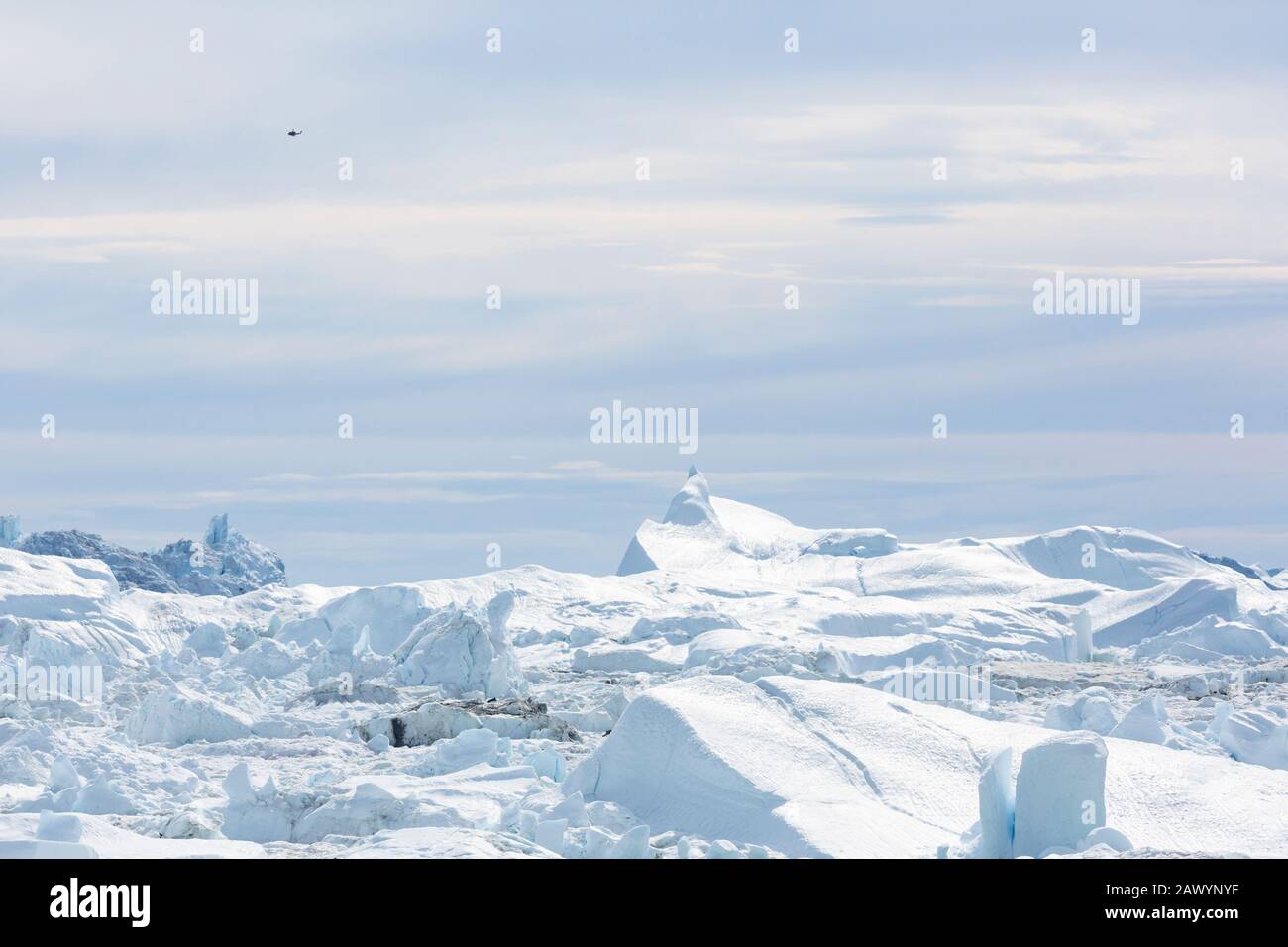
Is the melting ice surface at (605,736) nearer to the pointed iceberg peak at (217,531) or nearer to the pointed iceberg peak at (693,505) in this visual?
the pointed iceberg peak at (693,505)

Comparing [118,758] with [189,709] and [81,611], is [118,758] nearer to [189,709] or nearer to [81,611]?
[189,709]

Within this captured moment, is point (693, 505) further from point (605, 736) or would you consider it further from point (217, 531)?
point (605, 736)

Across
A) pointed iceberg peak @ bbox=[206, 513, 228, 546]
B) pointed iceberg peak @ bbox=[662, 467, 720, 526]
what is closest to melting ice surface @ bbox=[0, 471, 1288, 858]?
pointed iceberg peak @ bbox=[662, 467, 720, 526]

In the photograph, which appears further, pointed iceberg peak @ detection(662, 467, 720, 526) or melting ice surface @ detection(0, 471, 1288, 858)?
pointed iceberg peak @ detection(662, 467, 720, 526)

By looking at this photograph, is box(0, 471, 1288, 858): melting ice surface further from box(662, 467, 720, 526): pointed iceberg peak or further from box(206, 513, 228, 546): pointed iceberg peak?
box(206, 513, 228, 546): pointed iceberg peak

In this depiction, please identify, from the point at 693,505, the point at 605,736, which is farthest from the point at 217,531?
the point at 605,736

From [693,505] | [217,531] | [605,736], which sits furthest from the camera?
[217,531]
